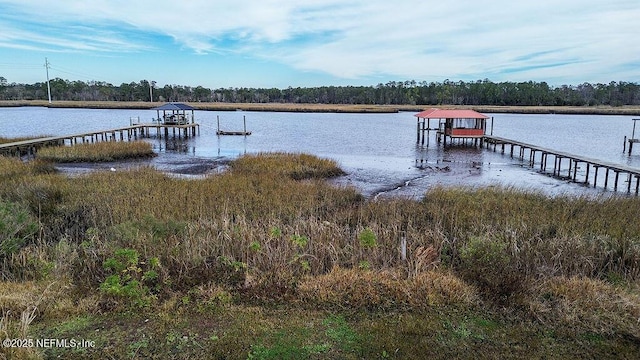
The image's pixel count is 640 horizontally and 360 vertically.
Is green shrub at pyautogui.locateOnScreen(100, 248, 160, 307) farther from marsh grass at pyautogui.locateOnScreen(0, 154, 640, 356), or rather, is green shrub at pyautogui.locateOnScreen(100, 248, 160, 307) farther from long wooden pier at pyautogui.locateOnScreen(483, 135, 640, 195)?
long wooden pier at pyautogui.locateOnScreen(483, 135, 640, 195)

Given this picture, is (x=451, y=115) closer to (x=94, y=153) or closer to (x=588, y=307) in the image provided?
(x=94, y=153)

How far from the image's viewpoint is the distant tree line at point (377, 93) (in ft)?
359

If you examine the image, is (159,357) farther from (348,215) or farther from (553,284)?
(348,215)

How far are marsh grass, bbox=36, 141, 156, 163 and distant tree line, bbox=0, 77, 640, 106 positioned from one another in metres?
104

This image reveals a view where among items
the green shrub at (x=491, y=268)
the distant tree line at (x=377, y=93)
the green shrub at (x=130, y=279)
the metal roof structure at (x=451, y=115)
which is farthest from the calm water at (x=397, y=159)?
the distant tree line at (x=377, y=93)

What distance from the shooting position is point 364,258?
6547 mm

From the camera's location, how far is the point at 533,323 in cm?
479

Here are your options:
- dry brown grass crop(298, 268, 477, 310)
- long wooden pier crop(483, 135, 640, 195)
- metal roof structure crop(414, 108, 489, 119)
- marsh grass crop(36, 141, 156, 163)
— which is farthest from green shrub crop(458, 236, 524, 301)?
metal roof structure crop(414, 108, 489, 119)

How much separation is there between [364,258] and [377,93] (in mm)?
127003

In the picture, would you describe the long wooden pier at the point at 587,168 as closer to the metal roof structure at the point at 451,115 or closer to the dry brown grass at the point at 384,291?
the metal roof structure at the point at 451,115

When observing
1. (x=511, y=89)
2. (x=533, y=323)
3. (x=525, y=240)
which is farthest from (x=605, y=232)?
(x=511, y=89)

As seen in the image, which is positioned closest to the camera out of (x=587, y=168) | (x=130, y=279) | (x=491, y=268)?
(x=130, y=279)

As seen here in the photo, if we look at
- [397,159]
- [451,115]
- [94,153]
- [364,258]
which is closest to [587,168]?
[397,159]

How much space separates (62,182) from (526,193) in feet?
47.4
